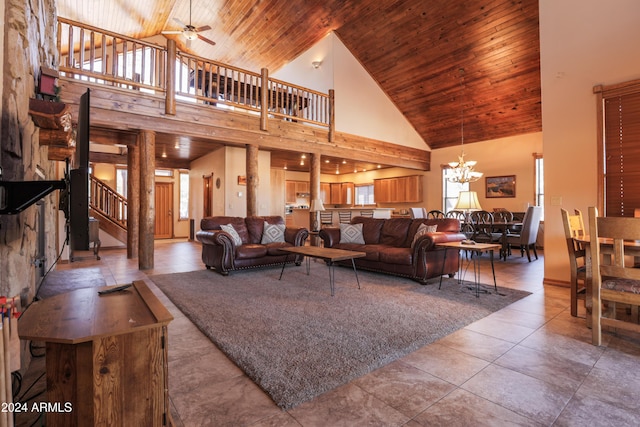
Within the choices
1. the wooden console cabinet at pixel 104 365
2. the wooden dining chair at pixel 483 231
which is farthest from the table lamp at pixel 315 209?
the wooden console cabinet at pixel 104 365

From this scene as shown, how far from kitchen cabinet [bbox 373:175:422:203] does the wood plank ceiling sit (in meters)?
1.93

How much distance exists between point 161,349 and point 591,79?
5.14 meters

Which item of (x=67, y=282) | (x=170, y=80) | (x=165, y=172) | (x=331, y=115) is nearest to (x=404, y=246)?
(x=331, y=115)

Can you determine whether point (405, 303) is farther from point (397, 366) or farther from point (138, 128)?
point (138, 128)

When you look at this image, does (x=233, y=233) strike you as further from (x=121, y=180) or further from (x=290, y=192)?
(x=121, y=180)

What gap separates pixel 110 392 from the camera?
117 cm

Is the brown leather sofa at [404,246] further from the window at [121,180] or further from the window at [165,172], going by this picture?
the window at [121,180]

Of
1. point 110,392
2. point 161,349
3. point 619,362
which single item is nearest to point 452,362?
point 619,362

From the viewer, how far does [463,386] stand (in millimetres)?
1759

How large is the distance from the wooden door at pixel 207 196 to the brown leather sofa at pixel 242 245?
10.5 ft

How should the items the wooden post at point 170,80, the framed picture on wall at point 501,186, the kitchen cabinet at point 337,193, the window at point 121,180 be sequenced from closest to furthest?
the wooden post at point 170,80
the framed picture on wall at point 501,186
the window at point 121,180
the kitchen cabinet at point 337,193

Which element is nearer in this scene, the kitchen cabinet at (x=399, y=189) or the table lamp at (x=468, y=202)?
the table lamp at (x=468, y=202)

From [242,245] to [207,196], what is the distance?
4.11 metres

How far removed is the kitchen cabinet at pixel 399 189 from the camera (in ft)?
33.0
